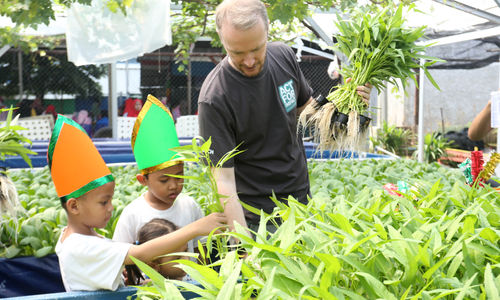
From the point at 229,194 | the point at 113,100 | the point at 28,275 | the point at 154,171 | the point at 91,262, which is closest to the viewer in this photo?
the point at 91,262

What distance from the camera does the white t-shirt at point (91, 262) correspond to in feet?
5.63

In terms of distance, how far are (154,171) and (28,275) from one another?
46.4 inches

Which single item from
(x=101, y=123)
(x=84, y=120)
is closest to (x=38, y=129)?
(x=84, y=120)

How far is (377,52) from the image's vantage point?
7.04 ft

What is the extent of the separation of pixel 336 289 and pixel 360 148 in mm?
1417

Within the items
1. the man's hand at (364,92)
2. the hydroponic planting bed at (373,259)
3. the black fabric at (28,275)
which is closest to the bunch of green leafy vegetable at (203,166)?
the hydroponic planting bed at (373,259)

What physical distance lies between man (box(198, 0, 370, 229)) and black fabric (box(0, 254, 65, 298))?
1.20 metres

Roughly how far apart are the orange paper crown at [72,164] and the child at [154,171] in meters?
0.31

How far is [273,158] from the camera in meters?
2.30

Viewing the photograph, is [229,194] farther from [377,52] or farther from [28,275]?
[28,275]

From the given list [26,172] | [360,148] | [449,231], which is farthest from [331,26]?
[449,231]

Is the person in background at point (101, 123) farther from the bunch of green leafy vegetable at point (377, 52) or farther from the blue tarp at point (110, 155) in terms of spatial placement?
the bunch of green leafy vegetable at point (377, 52)

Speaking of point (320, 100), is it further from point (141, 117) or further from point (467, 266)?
point (467, 266)

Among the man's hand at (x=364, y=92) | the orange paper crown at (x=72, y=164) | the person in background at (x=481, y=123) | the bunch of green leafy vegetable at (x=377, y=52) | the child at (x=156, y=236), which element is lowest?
the child at (x=156, y=236)
